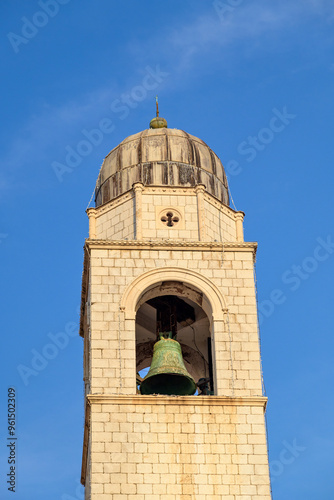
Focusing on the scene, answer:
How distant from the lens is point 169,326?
127 ft

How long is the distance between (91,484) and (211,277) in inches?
275

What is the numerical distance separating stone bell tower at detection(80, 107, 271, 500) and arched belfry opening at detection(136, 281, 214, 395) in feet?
0.14

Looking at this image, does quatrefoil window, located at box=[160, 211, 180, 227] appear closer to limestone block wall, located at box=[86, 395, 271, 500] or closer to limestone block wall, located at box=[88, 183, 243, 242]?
limestone block wall, located at box=[88, 183, 243, 242]

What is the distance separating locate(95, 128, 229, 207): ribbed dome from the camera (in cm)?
3981

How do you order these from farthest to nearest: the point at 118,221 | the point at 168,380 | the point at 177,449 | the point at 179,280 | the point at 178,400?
the point at 118,221, the point at 179,280, the point at 168,380, the point at 178,400, the point at 177,449

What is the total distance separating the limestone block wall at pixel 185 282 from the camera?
116ft

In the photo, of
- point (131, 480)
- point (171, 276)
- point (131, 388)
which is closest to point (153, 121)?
point (171, 276)

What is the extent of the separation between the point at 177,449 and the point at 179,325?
607 cm

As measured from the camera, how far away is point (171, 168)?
39.9 metres

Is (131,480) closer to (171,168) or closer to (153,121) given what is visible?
(171,168)

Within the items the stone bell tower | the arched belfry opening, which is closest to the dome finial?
the stone bell tower

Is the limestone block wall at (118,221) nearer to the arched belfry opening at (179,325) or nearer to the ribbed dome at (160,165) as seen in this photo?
the ribbed dome at (160,165)

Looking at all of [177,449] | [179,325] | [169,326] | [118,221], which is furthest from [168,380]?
[118,221]

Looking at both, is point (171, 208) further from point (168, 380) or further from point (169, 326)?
point (168, 380)
